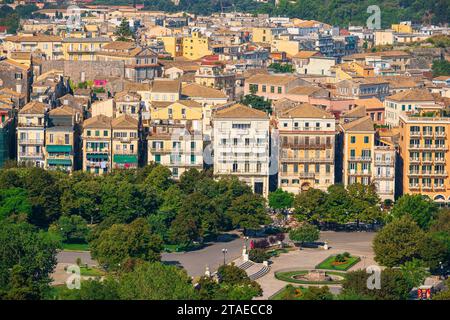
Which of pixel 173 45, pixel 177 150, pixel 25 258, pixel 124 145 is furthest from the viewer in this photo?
pixel 173 45

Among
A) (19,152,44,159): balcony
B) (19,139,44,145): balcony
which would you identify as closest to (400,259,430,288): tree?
(19,152,44,159): balcony

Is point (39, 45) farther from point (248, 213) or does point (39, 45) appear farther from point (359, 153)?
point (248, 213)

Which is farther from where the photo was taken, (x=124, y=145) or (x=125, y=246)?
(x=124, y=145)

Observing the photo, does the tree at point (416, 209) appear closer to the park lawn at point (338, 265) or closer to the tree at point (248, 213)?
the park lawn at point (338, 265)

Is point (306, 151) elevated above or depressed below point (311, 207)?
above

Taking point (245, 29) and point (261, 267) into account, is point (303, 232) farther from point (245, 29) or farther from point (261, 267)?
point (245, 29)

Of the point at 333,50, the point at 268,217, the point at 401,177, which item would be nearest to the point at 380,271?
the point at 268,217

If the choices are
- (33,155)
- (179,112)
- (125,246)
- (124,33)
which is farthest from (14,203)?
(124,33)
